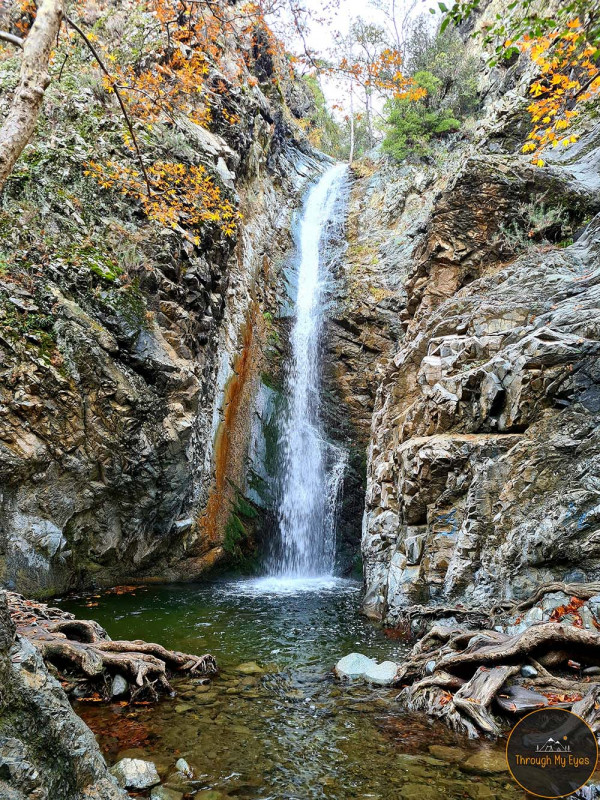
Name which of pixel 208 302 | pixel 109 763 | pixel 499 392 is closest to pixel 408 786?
pixel 109 763

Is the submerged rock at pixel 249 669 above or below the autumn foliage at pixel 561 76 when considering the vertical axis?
below

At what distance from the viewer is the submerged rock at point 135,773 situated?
3400 mm

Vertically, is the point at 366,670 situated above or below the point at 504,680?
below

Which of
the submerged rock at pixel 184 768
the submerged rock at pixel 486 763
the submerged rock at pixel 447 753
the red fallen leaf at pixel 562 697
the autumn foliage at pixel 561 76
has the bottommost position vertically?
the submerged rock at pixel 184 768

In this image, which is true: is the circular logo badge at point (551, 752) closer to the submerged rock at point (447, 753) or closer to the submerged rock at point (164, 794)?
the submerged rock at point (447, 753)

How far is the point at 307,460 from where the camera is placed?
16641 millimetres

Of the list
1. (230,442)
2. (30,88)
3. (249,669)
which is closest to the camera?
(30,88)

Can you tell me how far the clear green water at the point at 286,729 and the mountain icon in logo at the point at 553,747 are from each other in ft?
1.48

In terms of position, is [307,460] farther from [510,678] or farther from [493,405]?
[510,678]

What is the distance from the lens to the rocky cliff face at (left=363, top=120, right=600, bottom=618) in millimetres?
6746

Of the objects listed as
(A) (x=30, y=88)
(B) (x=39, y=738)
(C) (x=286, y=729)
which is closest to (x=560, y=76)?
(A) (x=30, y=88)

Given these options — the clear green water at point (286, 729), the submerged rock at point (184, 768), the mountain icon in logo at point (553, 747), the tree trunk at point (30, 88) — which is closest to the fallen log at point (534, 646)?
the clear green water at point (286, 729)

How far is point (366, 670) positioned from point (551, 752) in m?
2.68

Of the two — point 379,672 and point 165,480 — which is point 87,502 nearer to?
point 165,480
